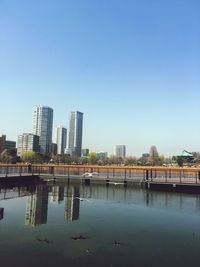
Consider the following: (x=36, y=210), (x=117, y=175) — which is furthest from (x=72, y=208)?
(x=117, y=175)

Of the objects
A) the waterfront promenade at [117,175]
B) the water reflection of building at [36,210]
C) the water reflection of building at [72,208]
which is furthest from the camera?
the waterfront promenade at [117,175]

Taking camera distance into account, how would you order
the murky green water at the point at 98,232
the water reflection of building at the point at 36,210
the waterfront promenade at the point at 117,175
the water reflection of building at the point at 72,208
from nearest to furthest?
1. the murky green water at the point at 98,232
2. the water reflection of building at the point at 36,210
3. the water reflection of building at the point at 72,208
4. the waterfront promenade at the point at 117,175

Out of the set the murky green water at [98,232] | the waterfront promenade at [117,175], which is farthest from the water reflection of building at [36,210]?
the waterfront promenade at [117,175]

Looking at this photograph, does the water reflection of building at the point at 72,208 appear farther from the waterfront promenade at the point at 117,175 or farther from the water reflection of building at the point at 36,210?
the waterfront promenade at the point at 117,175

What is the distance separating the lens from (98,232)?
22.4 m

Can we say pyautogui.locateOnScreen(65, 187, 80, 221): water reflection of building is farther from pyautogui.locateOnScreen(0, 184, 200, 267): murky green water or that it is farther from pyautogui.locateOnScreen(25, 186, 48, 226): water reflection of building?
pyautogui.locateOnScreen(25, 186, 48, 226): water reflection of building

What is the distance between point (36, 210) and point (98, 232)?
10.5 metres

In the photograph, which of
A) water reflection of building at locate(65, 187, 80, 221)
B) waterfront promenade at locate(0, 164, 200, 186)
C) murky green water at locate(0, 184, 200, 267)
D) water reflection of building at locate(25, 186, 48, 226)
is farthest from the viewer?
waterfront promenade at locate(0, 164, 200, 186)

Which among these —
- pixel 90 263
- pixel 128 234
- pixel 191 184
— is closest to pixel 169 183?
pixel 191 184

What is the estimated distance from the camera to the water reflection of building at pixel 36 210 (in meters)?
25.5

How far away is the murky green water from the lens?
16609 millimetres

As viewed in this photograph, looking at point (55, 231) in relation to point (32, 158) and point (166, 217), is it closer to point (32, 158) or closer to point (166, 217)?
point (166, 217)

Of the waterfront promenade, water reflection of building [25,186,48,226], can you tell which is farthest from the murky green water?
the waterfront promenade

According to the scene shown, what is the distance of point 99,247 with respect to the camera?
18.6m
